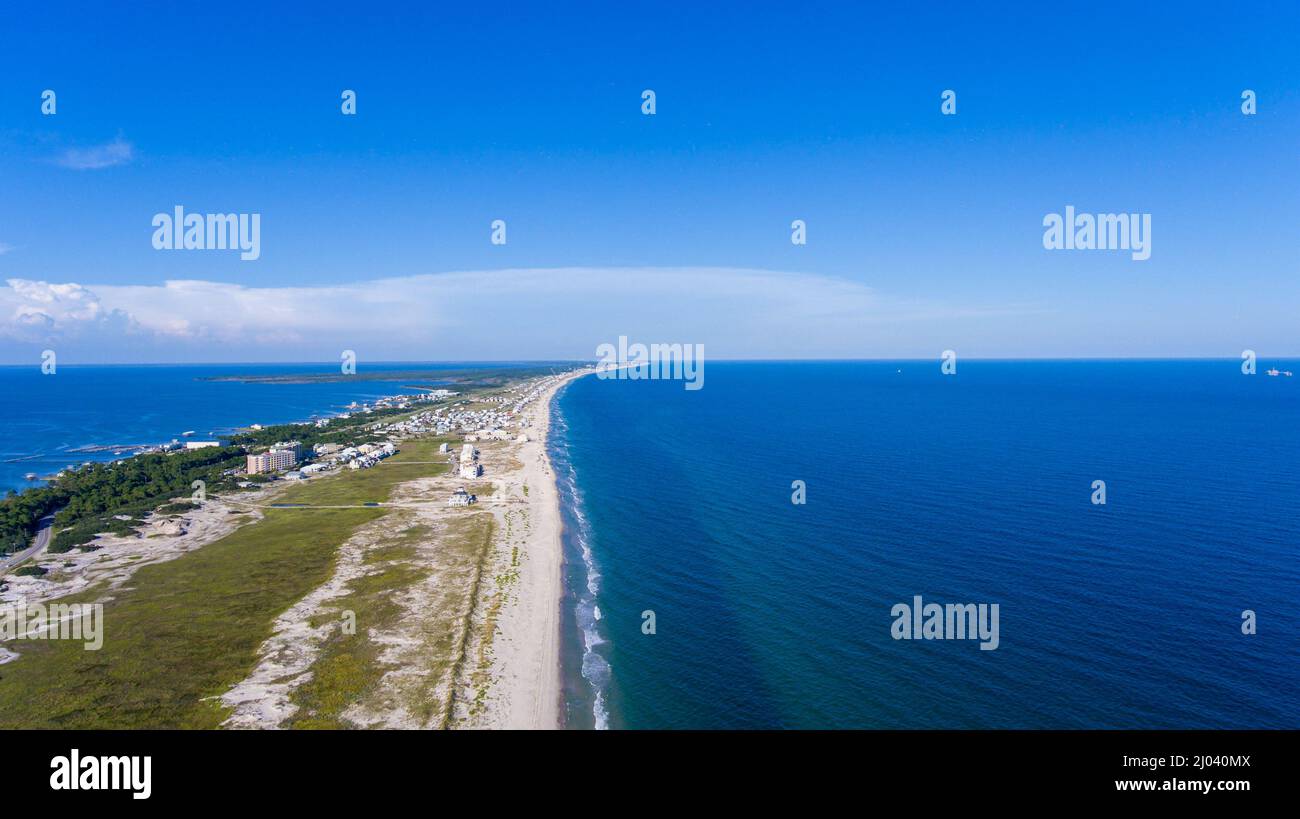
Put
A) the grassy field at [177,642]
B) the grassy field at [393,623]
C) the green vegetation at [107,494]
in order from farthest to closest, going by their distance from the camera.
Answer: the green vegetation at [107,494] → the grassy field at [393,623] → the grassy field at [177,642]

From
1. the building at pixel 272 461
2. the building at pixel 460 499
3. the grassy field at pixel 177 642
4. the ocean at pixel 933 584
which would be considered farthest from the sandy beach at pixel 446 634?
the building at pixel 272 461

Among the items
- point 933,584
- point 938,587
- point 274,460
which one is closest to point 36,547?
point 274,460

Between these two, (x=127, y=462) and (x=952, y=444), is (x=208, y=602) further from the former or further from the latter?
(x=952, y=444)

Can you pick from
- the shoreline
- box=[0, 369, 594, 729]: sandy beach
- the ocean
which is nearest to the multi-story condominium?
box=[0, 369, 594, 729]: sandy beach

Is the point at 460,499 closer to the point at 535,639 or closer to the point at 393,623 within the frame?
the point at 393,623

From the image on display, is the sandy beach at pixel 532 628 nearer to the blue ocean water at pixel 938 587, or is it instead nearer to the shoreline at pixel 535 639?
the shoreline at pixel 535 639
